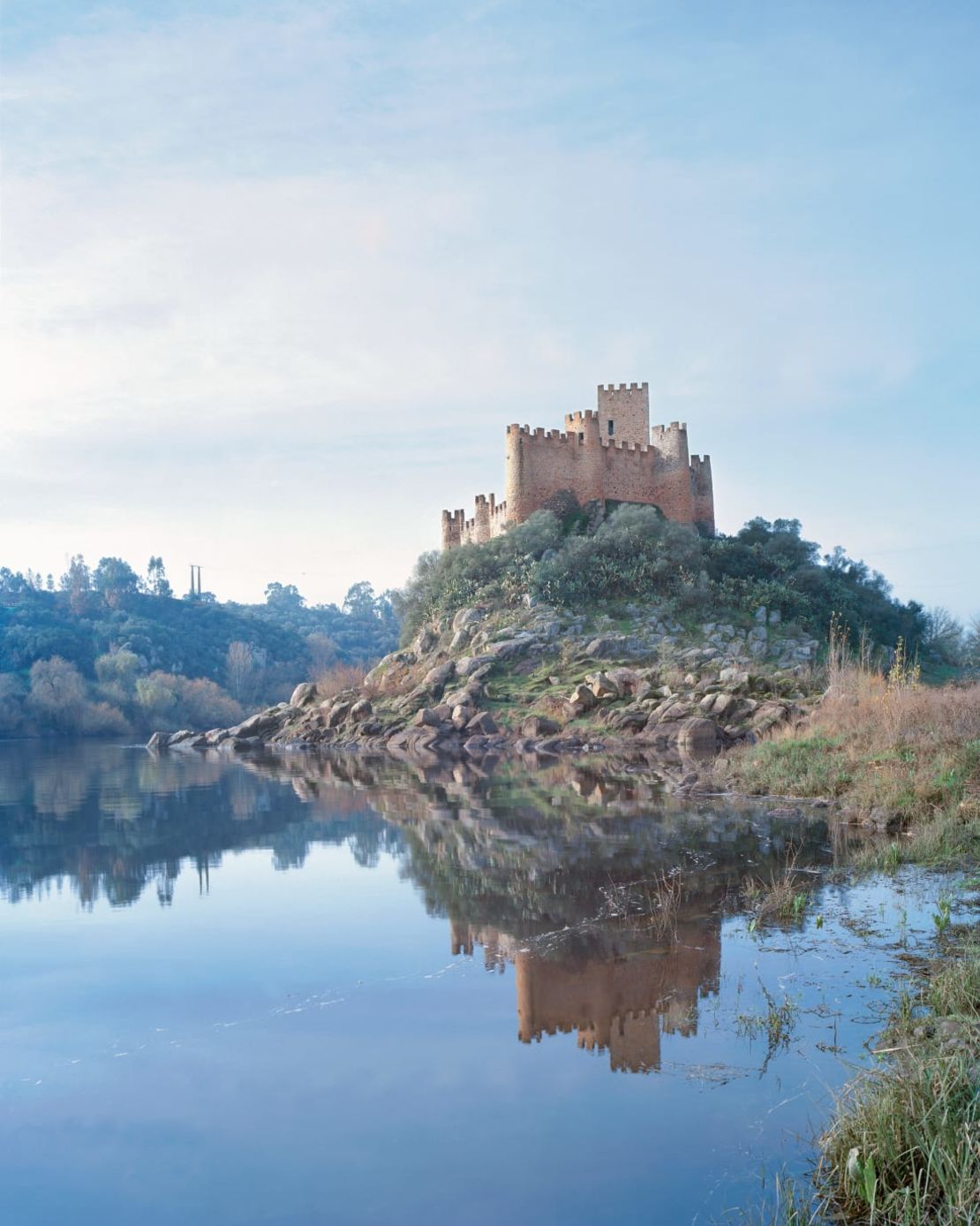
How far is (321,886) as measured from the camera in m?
12.2

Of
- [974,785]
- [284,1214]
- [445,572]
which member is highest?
[445,572]

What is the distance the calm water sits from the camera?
4.95 m

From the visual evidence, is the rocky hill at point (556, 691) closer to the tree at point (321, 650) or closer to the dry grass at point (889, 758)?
the dry grass at point (889, 758)

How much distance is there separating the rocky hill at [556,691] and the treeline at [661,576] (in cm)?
116

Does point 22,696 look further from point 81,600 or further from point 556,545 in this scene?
point 556,545

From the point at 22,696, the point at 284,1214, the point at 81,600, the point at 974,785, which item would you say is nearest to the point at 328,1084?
the point at 284,1214

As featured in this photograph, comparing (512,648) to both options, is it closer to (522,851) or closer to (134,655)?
(522,851)

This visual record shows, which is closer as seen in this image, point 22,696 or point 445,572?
point 445,572

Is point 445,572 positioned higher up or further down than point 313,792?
higher up

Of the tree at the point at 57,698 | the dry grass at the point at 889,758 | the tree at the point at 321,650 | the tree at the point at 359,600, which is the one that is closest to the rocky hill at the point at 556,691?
the dry grass at the point at 889,758

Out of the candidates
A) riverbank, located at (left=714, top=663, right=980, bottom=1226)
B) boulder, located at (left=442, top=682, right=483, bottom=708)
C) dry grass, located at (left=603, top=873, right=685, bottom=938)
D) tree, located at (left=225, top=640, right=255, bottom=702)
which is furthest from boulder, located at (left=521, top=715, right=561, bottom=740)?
tree, located at (left=225, top=640, right=255, bottom=702)

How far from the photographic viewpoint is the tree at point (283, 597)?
458 feet

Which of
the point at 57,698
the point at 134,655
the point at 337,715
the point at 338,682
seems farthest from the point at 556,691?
the point at 134,655

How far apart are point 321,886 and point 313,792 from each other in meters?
9.63
